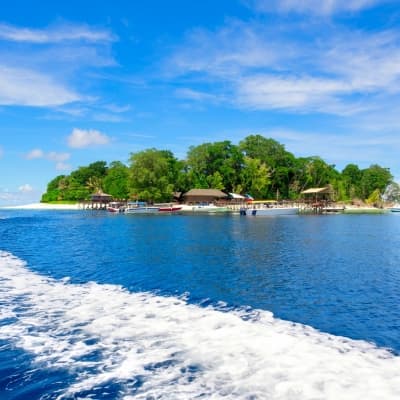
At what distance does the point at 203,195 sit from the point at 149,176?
1743cm

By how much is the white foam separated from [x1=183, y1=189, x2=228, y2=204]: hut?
94.7 m

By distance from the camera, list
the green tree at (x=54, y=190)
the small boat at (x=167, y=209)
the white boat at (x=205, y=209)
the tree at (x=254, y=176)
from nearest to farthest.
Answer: the small boat at (x=167, y=209)
the white boat at (x=205, y=209)
the tree at (x=254, y=176)
the green tree at (x=54, y=190)

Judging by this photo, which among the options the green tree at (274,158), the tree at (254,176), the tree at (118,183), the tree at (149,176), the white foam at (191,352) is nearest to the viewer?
the white foam at (191,352)

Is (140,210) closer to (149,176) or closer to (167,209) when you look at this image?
(167,209)

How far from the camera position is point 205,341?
10.5 meters

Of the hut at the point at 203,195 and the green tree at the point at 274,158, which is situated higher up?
the green tree at the point at 274,158

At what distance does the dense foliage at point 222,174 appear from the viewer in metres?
105

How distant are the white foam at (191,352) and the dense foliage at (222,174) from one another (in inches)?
3533

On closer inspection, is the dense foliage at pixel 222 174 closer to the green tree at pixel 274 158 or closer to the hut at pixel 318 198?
the green tree at pixel 274 158

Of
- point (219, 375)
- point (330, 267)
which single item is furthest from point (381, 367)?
point (330, 267)

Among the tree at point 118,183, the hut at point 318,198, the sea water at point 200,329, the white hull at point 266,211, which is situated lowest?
the sea water at point 200,329

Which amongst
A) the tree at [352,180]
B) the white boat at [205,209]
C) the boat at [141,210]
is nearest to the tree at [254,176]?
the white boat at [205,209]

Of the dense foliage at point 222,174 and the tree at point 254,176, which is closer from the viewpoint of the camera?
the dense foliage at point 222,174

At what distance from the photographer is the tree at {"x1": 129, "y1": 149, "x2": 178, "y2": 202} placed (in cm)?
10238
